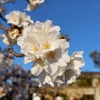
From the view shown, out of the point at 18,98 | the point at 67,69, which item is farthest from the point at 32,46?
the point at 18,98

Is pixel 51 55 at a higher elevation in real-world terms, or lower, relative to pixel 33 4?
lower

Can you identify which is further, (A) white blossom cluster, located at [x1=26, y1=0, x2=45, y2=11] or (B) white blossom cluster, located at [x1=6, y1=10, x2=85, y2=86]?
(A) white blossom cluster, located at [x1=26, y1=0, x2=45, y2=11]

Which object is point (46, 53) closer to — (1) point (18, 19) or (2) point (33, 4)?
(1) point (18, 19)

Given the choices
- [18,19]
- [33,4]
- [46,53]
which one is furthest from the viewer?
[33,4]

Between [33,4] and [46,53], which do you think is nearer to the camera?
[46,53]

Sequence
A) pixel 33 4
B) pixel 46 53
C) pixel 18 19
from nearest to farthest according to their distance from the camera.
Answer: pixel 46 53 < pixel 18 19 < pixel 33 4

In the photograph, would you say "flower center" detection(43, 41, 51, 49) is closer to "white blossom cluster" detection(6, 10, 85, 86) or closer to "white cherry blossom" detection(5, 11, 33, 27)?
"white blossom cluster" detection(6, 10, 85, 86)

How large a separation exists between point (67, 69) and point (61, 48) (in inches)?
3.9

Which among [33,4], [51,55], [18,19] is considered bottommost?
[51,55]

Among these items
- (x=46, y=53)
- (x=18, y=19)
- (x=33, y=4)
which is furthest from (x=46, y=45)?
(x=33, y=4)

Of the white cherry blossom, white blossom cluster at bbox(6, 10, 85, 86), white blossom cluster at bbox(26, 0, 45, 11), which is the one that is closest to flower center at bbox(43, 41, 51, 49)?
white blossom cluster at bbox(6, 10, 85, 86)

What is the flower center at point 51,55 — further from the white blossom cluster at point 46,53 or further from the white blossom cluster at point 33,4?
the white blossom cluster at point 33,4

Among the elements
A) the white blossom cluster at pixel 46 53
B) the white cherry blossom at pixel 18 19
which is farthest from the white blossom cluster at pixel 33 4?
the white blossom cluster at pixel 46 53

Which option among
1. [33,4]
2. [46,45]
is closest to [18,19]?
[33,4]
